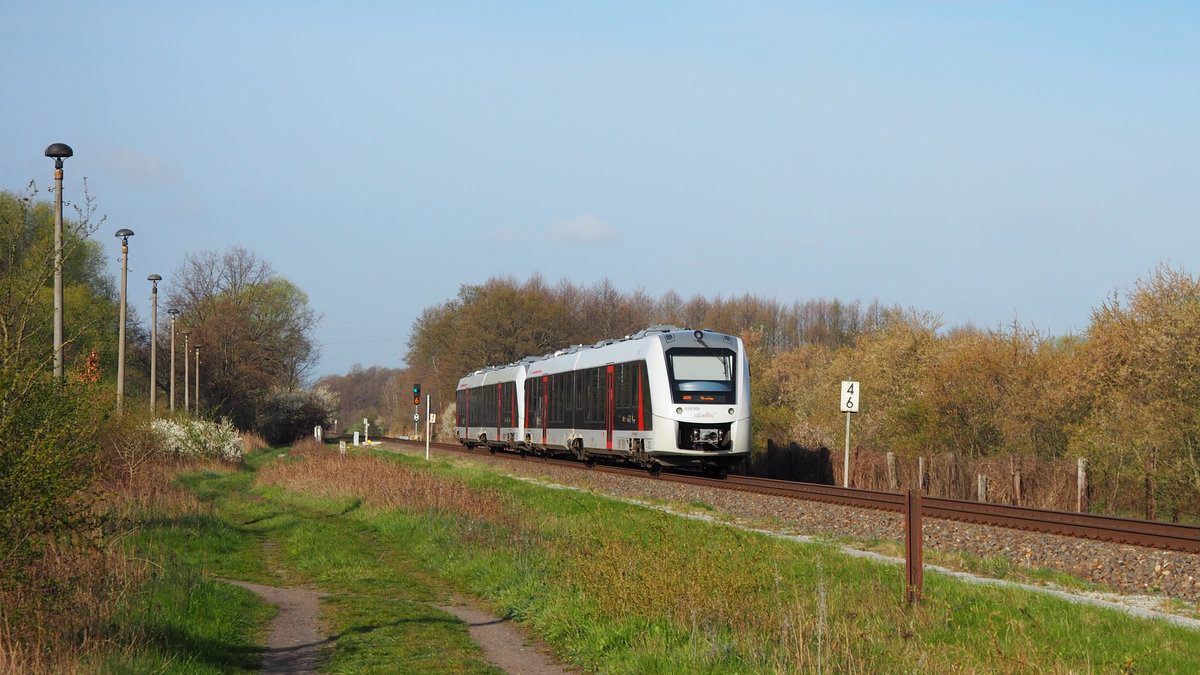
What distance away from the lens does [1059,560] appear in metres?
15.5

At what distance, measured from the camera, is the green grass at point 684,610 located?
29.3ft

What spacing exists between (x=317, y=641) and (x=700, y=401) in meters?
18.1

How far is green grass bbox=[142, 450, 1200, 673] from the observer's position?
8.94m

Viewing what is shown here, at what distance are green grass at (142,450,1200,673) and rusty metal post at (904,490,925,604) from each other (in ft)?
0.56

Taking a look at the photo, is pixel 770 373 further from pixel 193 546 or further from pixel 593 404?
pixel 193 546

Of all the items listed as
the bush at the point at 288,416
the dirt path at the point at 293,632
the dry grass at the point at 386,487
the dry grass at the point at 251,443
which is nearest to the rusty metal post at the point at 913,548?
the dirt path at the point at 293,632

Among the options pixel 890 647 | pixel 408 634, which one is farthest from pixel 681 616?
pixel 408 634

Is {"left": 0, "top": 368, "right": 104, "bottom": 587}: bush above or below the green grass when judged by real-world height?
above

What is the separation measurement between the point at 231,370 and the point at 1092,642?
69730 mm

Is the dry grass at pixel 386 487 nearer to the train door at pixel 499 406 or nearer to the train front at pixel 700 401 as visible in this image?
the train front at pixel 700 401

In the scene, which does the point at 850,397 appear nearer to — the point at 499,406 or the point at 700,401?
the point at 700,401

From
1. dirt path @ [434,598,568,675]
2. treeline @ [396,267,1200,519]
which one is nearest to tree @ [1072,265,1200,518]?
treeline @ [396,267,1200,519]

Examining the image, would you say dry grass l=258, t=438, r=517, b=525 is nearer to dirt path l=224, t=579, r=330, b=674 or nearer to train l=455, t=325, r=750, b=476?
dirt path l=224, t=579, r=330, b=674

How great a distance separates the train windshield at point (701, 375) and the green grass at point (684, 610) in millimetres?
10095
